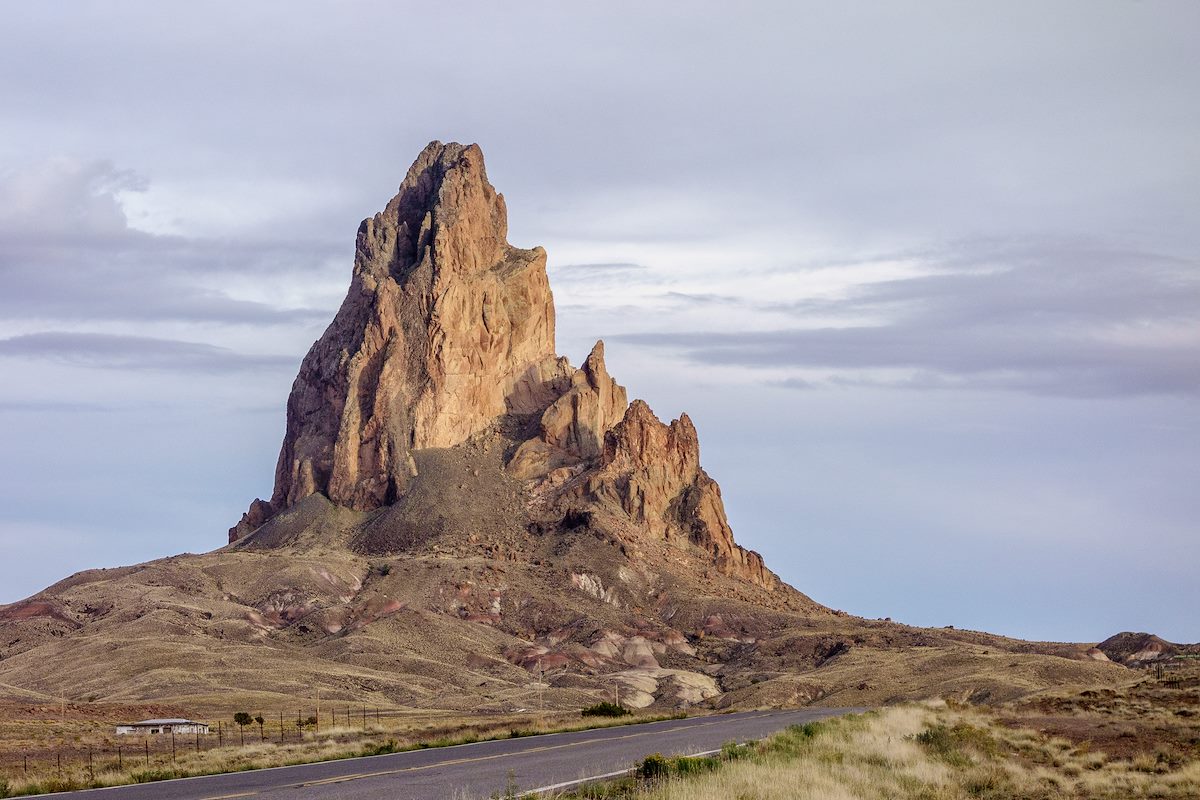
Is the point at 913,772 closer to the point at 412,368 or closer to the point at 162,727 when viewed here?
the point at 162,727

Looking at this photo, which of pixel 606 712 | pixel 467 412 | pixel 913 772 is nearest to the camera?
pixel 913 772

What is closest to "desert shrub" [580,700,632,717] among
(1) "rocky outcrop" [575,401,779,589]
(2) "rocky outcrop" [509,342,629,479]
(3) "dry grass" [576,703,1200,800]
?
(3) "dry grass" [576,703,1200,800]

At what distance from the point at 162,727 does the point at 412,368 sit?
393 ft

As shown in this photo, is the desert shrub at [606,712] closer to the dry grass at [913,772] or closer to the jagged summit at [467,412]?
the dry grass at [913,772]

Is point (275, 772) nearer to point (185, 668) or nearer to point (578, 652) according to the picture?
point (185, 668)

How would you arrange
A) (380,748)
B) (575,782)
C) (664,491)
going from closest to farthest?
(575,782) < (380,748) < (664,491)

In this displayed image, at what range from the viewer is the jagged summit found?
7121 inches

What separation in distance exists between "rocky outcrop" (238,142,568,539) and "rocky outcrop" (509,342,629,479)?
767 cm

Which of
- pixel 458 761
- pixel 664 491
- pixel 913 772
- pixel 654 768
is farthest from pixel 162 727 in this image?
pixel 664 491

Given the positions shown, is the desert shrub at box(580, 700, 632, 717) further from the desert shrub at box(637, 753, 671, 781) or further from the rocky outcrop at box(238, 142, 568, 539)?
the rocky outcrop at box(238, 142, 568, 539)

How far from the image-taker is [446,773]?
3056 cm

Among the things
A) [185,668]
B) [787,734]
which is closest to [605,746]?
[787,734]

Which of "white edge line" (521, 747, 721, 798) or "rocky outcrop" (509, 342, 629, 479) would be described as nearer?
"white edge line" (521, 747, 721, 798)

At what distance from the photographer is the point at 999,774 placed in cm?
3088
